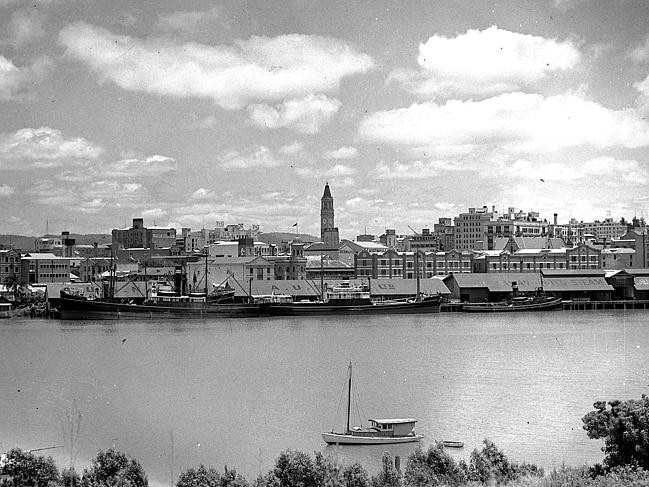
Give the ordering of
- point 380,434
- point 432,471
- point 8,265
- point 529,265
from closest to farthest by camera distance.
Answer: point 432,471, point 380,434, point 8,265, point 529,265

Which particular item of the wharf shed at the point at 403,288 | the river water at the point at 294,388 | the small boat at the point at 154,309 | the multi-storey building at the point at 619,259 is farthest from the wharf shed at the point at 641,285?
the small boat at the point at 154,309

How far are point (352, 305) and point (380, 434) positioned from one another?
32520 mm

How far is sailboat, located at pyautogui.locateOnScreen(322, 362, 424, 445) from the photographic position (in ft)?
49.3

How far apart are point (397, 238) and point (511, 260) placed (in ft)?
116

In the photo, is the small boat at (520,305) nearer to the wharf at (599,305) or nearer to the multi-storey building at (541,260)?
the wharf at (599,305)

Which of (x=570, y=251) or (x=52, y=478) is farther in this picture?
(x=570, y=251)

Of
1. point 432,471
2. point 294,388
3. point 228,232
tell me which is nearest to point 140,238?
point 228,232

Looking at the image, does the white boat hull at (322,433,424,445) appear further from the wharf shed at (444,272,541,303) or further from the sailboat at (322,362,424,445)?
the wharf shed at (444,272,541,303)

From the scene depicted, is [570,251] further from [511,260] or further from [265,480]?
[265,480]

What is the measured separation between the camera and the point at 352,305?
4781 cm

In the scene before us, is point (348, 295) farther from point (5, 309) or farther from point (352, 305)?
point (5, 309)

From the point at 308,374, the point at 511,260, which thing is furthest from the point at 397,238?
the point at 308,374

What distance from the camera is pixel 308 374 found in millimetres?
22531

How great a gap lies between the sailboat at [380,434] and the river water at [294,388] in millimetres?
173
